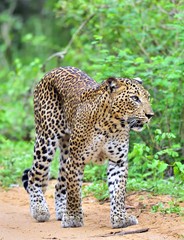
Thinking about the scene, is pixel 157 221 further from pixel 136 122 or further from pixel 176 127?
pixel 176 127

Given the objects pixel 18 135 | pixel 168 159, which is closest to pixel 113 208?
pixel 168 159

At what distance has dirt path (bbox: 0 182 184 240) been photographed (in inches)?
305

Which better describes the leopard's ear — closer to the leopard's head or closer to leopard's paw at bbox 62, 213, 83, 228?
the leopard's head

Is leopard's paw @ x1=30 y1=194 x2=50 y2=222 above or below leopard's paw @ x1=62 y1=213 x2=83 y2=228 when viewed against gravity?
below

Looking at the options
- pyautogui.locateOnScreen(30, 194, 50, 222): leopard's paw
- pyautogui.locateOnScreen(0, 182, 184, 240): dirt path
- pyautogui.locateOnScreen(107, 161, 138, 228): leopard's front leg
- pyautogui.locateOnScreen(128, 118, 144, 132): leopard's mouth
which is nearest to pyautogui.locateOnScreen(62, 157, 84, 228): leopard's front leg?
pyautogui.locateOnScreen(0, 182, 184, 240): dirt path

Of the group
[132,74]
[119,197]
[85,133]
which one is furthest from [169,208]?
[132,74]

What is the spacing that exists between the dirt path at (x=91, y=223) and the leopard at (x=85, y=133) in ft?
0.52

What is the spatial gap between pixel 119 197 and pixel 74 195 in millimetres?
450

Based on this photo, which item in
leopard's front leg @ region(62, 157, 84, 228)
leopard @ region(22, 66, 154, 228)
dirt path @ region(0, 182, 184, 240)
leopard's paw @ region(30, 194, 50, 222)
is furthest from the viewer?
leopard's paw @ region(30, 194, 50, 222)

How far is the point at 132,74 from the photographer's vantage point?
34.2ft

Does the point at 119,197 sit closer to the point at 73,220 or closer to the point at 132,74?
the point at 73,220

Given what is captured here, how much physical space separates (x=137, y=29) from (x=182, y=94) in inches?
89.0

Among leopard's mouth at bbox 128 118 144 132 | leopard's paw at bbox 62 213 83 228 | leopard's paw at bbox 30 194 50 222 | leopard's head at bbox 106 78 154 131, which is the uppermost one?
leopard's head at bbox 106 78 154 131

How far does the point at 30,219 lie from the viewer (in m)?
8.95
